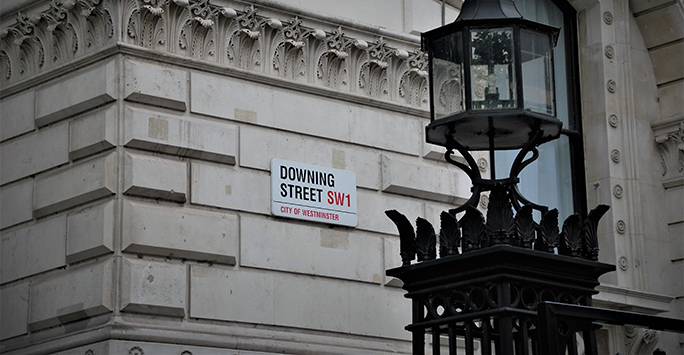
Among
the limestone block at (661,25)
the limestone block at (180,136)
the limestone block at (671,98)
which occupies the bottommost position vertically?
the limestone block at (180,136)

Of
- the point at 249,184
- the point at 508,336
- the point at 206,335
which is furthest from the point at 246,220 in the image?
the point at 508,336

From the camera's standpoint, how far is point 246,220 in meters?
10.4

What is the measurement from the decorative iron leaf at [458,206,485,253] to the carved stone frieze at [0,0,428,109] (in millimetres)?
3640

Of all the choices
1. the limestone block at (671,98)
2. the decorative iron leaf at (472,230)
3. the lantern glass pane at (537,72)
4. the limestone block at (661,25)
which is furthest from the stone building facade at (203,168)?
the limestone block at (661,25)

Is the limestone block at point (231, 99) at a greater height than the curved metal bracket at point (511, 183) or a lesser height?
greater

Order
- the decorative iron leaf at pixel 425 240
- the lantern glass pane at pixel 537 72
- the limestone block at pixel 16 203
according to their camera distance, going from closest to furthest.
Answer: the decorative iron leaf at pixel 425 240 → the lantern glass pane at pixel 537 72 → the limestone block at pixel 16 203

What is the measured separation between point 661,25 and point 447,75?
734cm

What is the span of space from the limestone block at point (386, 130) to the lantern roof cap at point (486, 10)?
3.15 meters

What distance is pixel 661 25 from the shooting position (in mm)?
14727

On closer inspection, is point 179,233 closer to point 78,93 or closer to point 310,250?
point 310,250

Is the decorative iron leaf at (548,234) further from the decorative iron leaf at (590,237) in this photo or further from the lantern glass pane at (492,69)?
the lantern glass pane at (492,69)

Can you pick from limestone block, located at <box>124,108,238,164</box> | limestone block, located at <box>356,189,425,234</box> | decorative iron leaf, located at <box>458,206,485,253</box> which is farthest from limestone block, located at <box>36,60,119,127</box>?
decorative iron leaf, located at <box>458,206,485,253</box>

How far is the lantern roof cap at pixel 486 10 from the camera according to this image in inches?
322

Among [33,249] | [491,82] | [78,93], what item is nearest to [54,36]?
[78,93]
